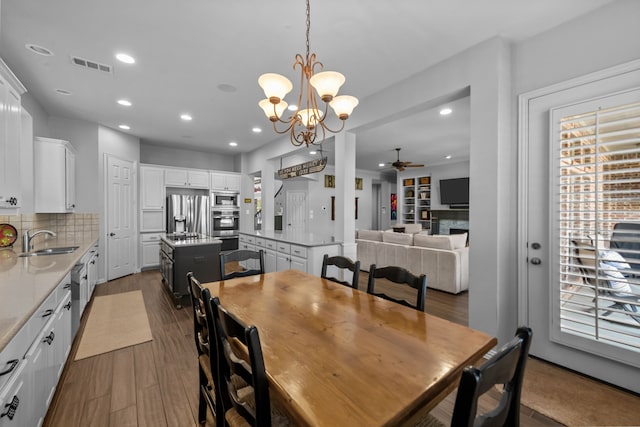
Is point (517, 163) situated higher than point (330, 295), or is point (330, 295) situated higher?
point (517, 163)

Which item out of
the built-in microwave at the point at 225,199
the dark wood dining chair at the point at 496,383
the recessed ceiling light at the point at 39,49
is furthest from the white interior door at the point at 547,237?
the built-in microwave at the point at 225,199

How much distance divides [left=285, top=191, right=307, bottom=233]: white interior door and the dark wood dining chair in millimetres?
7413

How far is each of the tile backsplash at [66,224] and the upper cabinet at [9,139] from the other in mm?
1865

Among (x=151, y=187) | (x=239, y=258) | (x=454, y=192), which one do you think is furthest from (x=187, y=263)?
Answer: (x=454, y=192)

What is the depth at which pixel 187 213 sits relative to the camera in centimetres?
620

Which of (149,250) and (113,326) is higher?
(149,250)

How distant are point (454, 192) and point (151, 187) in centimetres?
801

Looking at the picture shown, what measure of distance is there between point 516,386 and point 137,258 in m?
6.60

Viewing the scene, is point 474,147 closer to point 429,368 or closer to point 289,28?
point 289,28

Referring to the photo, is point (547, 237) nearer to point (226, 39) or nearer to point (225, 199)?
point (226, 39)

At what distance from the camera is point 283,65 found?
287cm

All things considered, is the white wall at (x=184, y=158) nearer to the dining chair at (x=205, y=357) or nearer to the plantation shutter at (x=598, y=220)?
the dining chair at (x=205, y=357)

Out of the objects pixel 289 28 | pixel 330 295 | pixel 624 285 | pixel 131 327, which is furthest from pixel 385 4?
pixel 131 327

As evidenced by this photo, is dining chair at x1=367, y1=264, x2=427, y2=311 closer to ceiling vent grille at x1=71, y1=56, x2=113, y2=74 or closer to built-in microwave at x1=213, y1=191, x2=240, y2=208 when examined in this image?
ceiling vent grille at x1=71, y1=56, x2=113, y2=74
